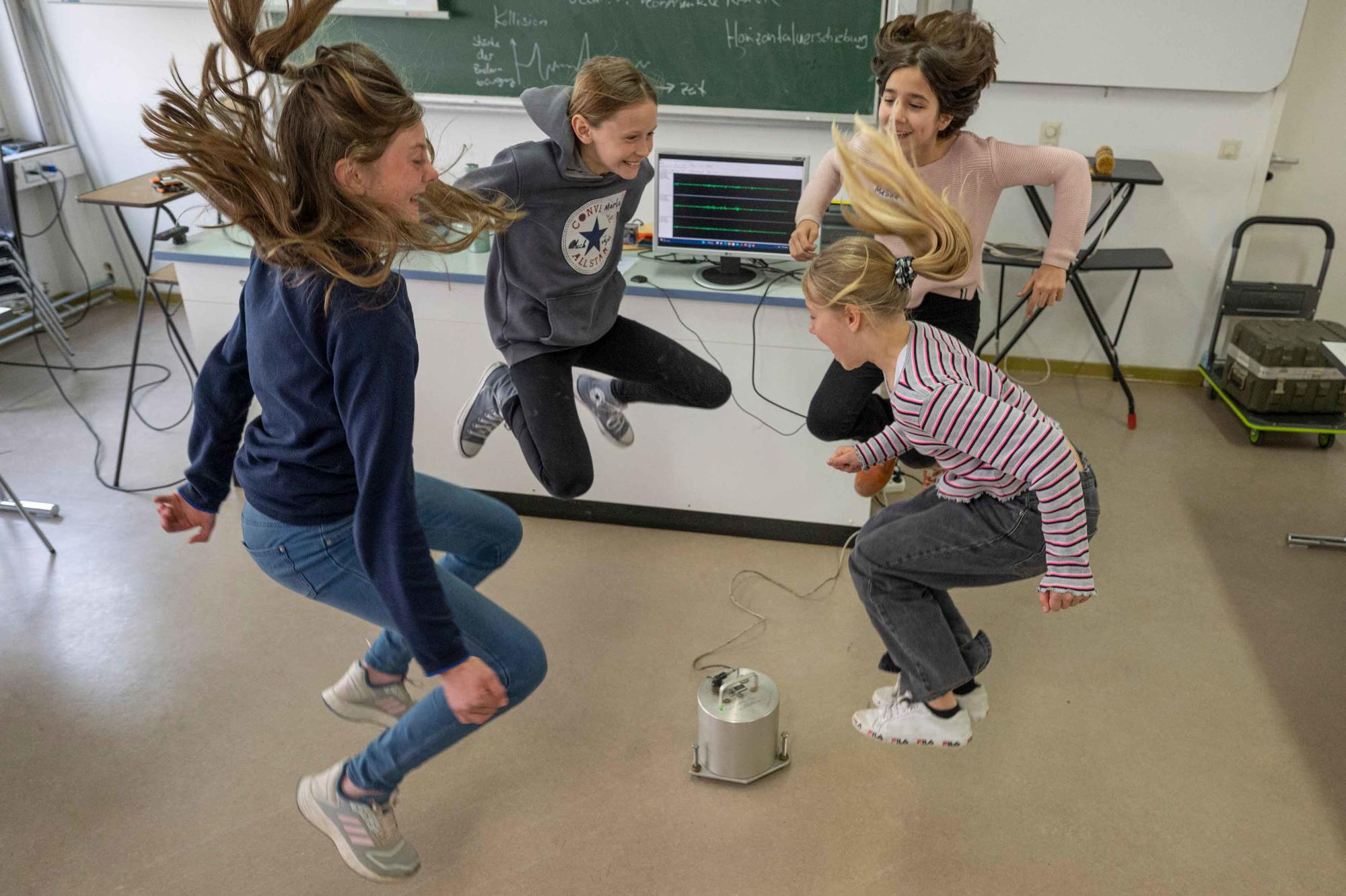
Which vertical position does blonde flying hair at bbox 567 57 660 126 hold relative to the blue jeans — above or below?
above

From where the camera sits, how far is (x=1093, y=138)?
3.91 m

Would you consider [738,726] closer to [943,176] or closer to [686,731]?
[686,731]

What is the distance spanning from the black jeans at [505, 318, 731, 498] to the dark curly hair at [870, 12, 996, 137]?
2.74ft

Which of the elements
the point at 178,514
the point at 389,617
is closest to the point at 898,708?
the point at 389,617

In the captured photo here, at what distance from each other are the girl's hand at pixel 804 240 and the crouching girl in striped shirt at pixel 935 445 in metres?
0.39

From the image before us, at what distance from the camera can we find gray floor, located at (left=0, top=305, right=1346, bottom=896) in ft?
6.81

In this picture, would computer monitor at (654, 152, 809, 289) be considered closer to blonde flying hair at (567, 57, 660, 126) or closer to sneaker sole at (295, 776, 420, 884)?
blonde flying hair at (567, 57, 660, 126)

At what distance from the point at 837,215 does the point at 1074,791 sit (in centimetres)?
173

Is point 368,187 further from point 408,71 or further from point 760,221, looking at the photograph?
point 408,71

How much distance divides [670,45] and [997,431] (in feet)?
8.61

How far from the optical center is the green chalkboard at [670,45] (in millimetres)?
3721

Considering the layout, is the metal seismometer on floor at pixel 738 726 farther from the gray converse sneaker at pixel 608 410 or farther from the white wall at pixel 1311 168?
the white wall at pixel 1311 168

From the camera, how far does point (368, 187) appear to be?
59.6 inches

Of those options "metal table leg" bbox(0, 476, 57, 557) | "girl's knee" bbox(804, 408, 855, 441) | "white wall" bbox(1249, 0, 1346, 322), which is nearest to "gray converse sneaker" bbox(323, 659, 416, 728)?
"girl's knee" bbox(804, 408, 855, 441)
